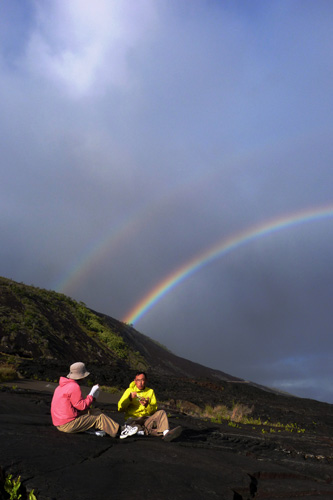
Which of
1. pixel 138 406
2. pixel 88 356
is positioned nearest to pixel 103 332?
pixel 88 356

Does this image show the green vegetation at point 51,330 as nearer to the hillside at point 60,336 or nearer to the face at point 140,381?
the hillside at point 60,336

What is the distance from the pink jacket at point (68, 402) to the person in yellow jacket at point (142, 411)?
1243mm

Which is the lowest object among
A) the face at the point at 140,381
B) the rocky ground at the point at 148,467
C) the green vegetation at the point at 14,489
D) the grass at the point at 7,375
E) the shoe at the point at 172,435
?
the green vegetation at the point at 14,489

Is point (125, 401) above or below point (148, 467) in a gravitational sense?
above

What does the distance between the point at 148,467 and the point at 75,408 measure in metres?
2.13

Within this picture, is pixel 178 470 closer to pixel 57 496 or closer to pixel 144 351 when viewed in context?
pixel 57 496

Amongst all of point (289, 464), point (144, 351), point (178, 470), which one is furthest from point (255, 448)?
point (144, 351)

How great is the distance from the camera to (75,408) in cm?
764

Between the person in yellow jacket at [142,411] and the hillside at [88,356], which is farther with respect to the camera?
the hillside at [88,356]

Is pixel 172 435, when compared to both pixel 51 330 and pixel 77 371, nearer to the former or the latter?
pixel 77 371

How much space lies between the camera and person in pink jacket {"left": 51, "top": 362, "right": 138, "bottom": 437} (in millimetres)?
7480

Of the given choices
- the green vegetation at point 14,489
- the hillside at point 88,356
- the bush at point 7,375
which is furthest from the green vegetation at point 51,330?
the green vegetation at point 14,489

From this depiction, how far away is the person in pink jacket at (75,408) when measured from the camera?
7480mm

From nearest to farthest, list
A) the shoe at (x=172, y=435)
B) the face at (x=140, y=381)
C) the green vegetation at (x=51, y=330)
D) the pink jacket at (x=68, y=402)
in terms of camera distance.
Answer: the pink jacket at (x=68, y=402) < the shoe at (x=172, y=435) < the face at (x=140, y=381) < the green vegetation at (x=51, y=330)
